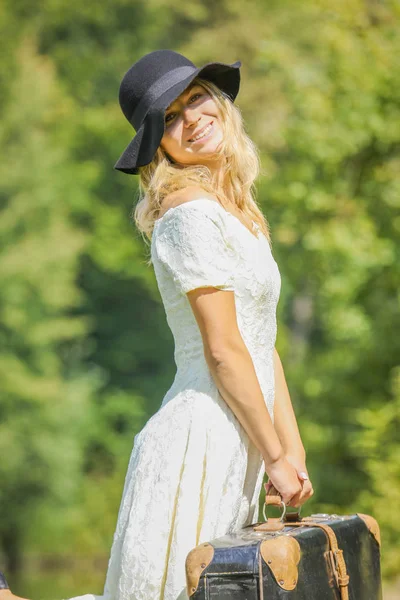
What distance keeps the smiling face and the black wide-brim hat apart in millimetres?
59

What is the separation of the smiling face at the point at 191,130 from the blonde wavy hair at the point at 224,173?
18 mm

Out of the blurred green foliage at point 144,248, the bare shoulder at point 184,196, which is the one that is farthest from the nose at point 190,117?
the blurred green foliage at point 144,248

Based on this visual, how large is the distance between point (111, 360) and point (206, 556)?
65.9ft

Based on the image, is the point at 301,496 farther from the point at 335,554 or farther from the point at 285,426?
the point at 285,426

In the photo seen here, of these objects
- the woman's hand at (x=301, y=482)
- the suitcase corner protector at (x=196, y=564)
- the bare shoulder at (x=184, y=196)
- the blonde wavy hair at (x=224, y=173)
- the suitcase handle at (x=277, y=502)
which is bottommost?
the suitcase corner protector at (x=196, y=564)

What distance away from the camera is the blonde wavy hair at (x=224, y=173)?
2.87 meters

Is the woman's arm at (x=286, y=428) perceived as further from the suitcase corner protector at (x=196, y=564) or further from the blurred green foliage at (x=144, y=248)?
the blurred green foliage at (x=144, y=248)

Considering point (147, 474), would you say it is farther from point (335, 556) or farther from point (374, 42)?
point (374, 42)

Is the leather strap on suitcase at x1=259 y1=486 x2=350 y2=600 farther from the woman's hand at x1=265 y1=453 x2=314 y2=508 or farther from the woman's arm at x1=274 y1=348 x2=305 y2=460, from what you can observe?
the woman's arm at x1=274 y1=348 x2=305 y2=460

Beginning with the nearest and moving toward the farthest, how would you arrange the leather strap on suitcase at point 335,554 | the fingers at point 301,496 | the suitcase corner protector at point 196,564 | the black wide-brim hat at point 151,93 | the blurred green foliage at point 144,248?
the suitcase corner protector at point 196,564, the leather strap on suitcase at point 335,554, the fingers at point 301,496, the black wide-brim hat at point 151,93, the blurred green foliage at point 144,248

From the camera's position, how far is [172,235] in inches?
106

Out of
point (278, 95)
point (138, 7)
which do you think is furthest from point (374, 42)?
point (138, 7)

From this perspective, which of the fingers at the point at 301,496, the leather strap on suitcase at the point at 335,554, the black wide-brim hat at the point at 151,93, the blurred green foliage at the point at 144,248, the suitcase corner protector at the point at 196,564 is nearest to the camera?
the suitcase corner protector at the point at 196,564

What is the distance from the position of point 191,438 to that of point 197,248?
18.0 inches
